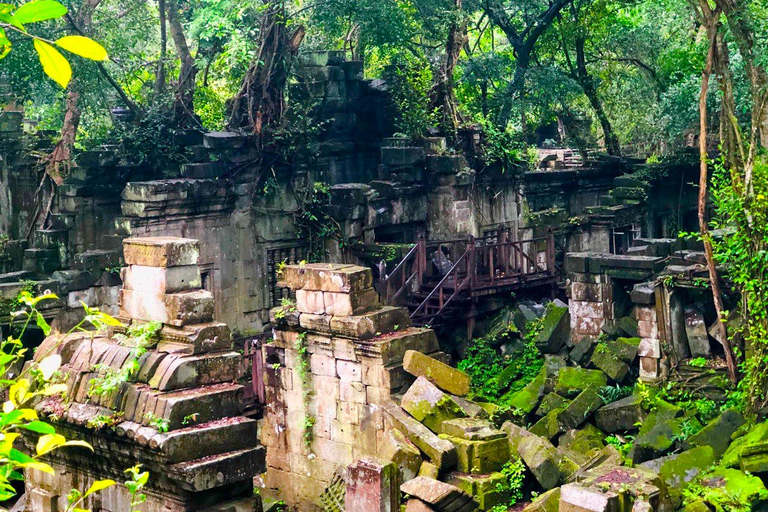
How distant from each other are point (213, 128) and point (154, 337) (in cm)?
1334

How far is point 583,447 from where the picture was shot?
1292cm

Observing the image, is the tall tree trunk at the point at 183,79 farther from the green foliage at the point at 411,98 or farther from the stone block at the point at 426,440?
the stone block at the point at 426,440

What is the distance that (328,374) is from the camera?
1339 cm

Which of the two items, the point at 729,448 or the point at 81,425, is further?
the point at 729,448

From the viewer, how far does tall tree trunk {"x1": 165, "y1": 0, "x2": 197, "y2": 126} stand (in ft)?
68.4

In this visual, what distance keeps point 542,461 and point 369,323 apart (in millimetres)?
2774

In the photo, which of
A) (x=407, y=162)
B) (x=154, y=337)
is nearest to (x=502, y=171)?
(x=407, y=162)

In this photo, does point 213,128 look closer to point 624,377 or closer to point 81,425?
point 624,377

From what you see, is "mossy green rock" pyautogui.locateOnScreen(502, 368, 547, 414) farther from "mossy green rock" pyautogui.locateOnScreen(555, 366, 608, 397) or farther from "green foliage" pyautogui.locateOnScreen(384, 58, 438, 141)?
"green foliage" pyautogui.locateOnScreen(384, 58, 438, 141)

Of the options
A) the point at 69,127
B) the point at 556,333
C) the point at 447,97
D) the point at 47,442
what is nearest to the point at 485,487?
the point at 556,333

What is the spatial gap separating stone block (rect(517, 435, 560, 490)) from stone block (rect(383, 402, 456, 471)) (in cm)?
87

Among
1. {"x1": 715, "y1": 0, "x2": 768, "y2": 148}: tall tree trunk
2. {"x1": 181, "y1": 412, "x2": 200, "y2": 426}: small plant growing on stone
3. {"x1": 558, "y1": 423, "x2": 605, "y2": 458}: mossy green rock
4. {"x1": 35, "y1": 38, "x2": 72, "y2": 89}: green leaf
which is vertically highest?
{"x1": 715, "y1": 0, "x2": 768, "y2": 148}: tall tree trunk

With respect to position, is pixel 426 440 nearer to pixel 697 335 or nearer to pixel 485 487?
pixel 485 487

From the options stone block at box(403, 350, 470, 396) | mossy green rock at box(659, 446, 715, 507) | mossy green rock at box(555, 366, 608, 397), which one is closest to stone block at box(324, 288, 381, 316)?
stone block at box(403, 350, 470, 396)
